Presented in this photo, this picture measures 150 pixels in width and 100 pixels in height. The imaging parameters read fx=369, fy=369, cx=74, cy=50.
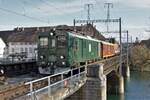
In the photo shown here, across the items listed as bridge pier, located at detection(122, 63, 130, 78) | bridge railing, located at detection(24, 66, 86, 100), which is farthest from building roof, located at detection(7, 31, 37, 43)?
bridge railing, located at detection(24, 66, 86, 100)

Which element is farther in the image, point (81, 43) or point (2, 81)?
point (81, 43)

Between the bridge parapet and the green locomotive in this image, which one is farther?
the green locomotive

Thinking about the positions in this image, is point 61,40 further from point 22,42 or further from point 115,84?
point 22,42

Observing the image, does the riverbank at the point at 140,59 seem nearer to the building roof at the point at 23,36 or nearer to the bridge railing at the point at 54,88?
the building roof at the point at 23,36

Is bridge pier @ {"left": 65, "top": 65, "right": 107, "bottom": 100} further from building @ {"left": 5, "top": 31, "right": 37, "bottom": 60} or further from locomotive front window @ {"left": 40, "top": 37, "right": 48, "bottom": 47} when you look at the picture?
building @ {"left": 5, "top": 31, "right": 37, "bottom": 60}

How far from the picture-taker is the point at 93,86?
2520cm

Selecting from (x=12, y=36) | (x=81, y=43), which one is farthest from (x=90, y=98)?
(x=12, y=36)

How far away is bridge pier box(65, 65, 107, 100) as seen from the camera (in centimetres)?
2488

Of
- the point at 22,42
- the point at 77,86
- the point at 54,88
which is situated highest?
the point at 22,42

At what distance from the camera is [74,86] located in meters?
20.8

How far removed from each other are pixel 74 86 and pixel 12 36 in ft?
212

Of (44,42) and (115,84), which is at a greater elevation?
(44,42)

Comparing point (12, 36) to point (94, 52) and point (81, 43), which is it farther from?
point (81, 43)

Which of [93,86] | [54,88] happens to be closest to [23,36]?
[93,86]
